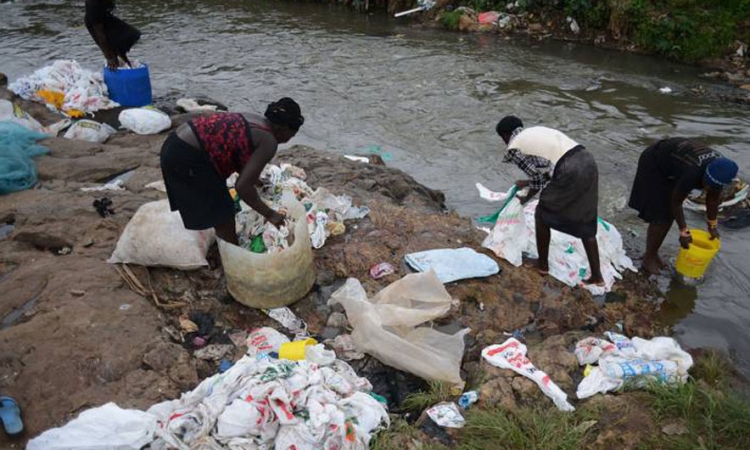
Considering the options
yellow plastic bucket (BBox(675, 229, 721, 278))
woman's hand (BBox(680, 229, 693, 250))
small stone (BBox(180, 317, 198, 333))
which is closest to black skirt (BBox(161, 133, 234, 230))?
small stone (BBox(180, 317, 198, 333))

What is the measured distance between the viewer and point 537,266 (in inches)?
153

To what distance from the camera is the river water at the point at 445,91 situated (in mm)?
5062

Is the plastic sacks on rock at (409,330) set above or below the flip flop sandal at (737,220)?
above

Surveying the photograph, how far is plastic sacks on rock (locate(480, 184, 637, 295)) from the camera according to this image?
12.7 ft

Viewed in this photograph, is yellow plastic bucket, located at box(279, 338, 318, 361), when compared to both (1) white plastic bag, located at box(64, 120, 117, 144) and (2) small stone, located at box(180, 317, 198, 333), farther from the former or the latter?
(1) white plastic bag, located at box(64, 120, 117, 144)

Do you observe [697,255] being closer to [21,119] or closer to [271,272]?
[271,272]

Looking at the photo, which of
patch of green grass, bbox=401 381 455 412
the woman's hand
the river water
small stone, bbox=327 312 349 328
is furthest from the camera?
the river water

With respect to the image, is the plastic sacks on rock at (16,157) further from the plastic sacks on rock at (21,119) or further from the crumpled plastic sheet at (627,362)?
the crumpled plastic sheet at (627,362)

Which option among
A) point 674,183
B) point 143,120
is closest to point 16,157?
point 143,120

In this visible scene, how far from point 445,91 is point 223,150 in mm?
6068

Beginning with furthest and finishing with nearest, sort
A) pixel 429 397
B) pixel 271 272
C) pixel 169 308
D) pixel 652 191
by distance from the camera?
1. pixel 652 191
2. pixel 169 308
3. pixel 271 272
4. pixel 429 397

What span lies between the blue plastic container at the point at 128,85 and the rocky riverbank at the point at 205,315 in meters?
2.12

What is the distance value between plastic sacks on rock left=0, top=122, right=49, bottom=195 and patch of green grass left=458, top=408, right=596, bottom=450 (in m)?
4.32

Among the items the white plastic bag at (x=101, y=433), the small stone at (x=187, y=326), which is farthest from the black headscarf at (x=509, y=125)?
the white plastic bag at (x=101, y=433)
